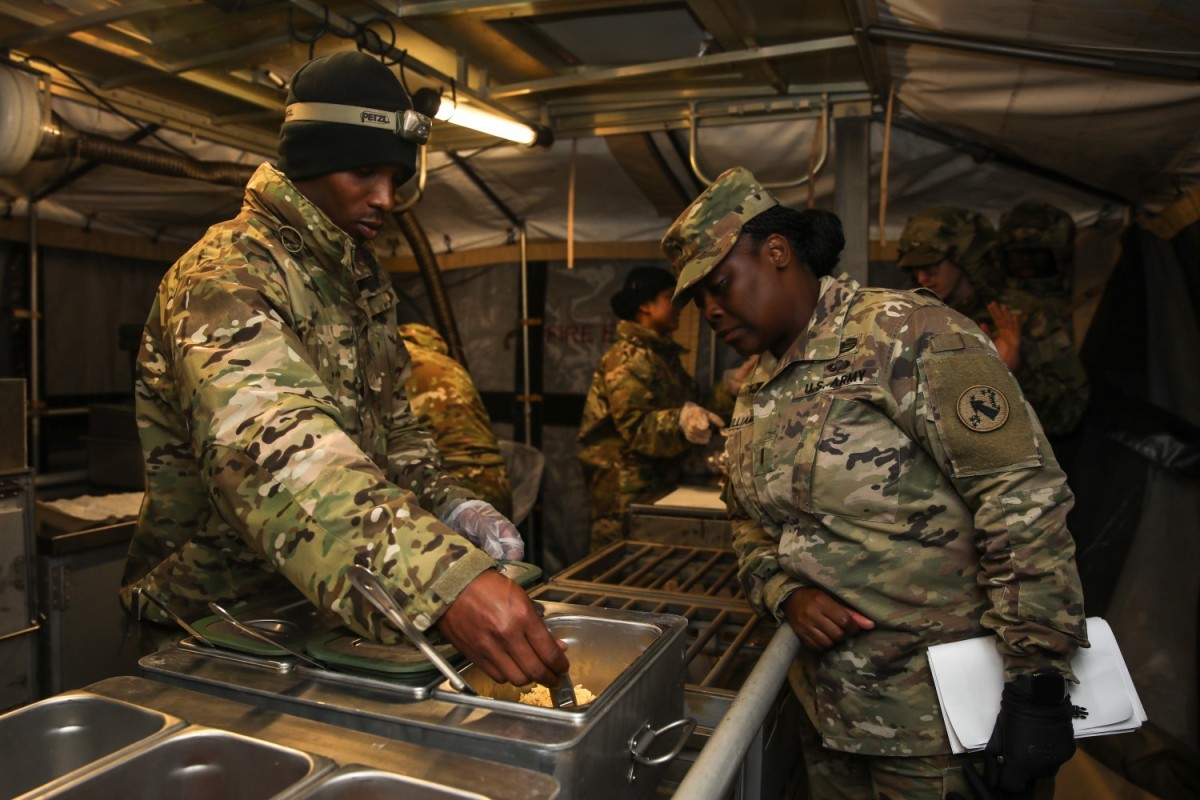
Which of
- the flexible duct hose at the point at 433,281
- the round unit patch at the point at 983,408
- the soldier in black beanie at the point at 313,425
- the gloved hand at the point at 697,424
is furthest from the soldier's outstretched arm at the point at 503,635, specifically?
the flexible duct hose at the point at 433,281

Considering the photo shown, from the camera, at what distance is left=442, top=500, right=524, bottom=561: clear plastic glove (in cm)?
Result: 164

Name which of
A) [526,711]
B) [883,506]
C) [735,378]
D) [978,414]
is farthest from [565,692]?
[735,378]

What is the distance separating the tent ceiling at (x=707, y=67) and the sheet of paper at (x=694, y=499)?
5.56ft

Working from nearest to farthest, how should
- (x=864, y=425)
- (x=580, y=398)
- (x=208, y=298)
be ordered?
(x=208, y=298), (x=864, y=425), (x=580, y=398)

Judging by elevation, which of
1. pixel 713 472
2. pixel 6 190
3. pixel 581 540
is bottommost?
pixel 581 540

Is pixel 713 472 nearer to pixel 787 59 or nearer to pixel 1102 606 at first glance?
pixel 1102 606

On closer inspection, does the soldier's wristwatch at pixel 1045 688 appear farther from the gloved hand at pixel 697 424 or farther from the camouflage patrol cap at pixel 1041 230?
the camouflage patrol cap at pixel 1041 230

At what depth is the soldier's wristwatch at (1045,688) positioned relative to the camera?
139 cm

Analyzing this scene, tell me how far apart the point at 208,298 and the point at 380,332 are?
2.11 ft

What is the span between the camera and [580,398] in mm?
5590

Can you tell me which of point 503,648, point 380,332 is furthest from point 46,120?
point 503,648

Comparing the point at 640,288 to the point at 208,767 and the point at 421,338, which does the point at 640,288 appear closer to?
the point at 421,338

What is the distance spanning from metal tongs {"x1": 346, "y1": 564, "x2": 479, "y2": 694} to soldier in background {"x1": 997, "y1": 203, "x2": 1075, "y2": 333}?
11.4 feet

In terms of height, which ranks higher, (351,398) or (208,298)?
(208,298)
